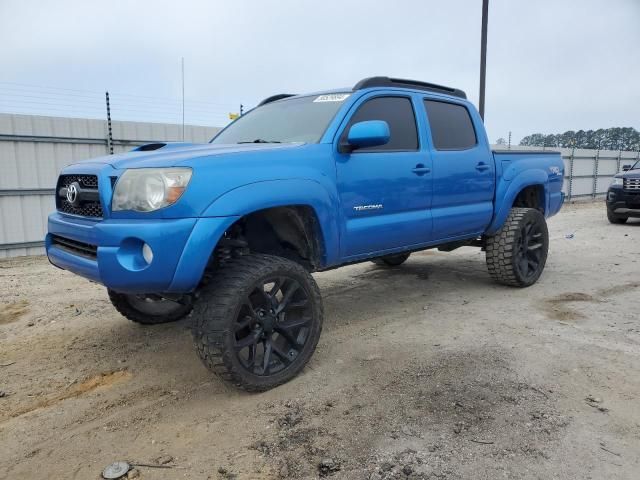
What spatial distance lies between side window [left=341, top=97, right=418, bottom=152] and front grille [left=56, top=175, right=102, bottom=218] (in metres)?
1.88

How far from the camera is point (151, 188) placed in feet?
8.50

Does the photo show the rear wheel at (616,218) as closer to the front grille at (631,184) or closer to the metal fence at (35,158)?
the front grille at (631,184)

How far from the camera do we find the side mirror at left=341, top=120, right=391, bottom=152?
10.5ft

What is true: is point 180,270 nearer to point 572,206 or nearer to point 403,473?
point 403,473

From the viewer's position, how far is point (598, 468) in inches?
83.7

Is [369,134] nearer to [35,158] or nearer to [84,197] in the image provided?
[84,197]

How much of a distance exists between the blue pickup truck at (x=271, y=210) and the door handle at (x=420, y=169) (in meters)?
0.01

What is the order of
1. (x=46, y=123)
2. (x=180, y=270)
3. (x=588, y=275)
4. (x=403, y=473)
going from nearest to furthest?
(x=403, y=473) → (x=180, y=270) → (x=588, y=275) → (x=46, y=123)

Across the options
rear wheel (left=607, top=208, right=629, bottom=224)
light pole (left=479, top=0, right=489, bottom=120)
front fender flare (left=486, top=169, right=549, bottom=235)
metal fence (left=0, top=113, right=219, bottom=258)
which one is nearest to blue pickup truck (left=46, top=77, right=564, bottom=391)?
front fender flare (left=486, top=169, right=549, bottom=235)

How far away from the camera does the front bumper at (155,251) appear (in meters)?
2.50

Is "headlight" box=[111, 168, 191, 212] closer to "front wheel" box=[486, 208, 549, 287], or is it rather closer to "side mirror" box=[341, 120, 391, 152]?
"side mirror" box=[341, 120, 391, 152]

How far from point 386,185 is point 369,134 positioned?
512 mm

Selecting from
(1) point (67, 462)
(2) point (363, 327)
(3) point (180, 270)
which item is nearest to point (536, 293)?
(2) point (363, 327)

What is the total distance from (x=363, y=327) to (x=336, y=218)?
1.26 meters
